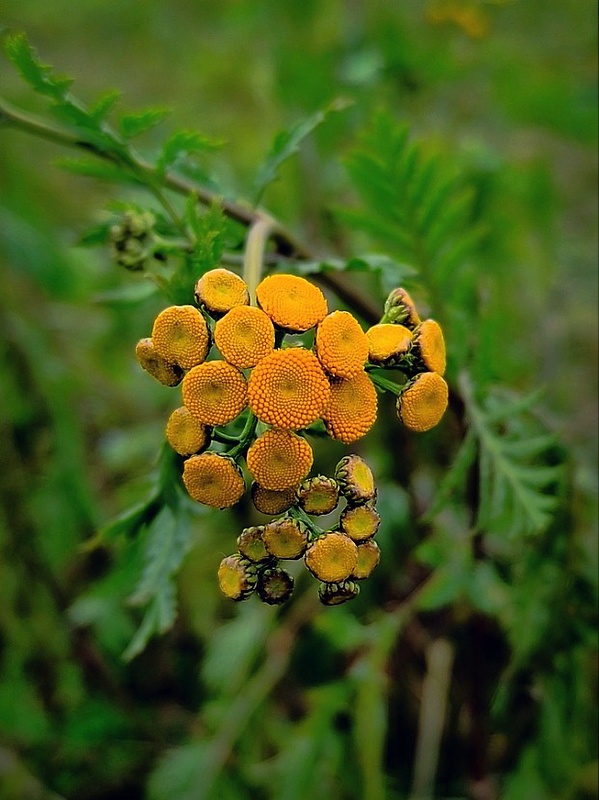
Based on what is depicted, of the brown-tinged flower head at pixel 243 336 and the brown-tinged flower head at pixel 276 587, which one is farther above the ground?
the brown-tinged flower head at pixel 243 336

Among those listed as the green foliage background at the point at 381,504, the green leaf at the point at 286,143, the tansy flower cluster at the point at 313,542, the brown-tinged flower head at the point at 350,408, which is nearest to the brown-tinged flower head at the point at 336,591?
the tansy flower cluster at the point at 313,542

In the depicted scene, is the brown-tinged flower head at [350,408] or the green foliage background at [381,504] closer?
the brown-tinged flower head at [350,408]

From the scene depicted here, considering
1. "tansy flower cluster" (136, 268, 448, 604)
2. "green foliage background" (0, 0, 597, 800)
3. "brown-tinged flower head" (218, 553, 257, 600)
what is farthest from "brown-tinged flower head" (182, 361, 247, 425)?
"green foliage background" (0, 0, 597, 800)

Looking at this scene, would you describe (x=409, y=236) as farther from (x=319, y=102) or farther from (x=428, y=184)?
(x=319, y=102)

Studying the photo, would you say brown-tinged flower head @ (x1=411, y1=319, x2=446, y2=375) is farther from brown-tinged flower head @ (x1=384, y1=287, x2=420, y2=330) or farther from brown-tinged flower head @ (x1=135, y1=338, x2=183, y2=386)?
brown-tinged flower head @ (x1=135, y1=338, x2=183, y2=386)

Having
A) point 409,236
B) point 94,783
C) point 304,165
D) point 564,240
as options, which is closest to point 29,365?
point 304,165

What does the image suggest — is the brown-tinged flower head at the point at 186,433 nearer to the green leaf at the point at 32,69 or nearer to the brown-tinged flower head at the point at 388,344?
the brown-tinged flower head at the point at 388,344

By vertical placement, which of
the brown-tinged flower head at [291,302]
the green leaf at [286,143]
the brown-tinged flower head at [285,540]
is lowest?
the brown-tinged flower head at [285,540]

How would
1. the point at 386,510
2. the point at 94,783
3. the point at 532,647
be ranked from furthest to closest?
the point at 94,783 → the point at 386,510 → the point at 532,647
